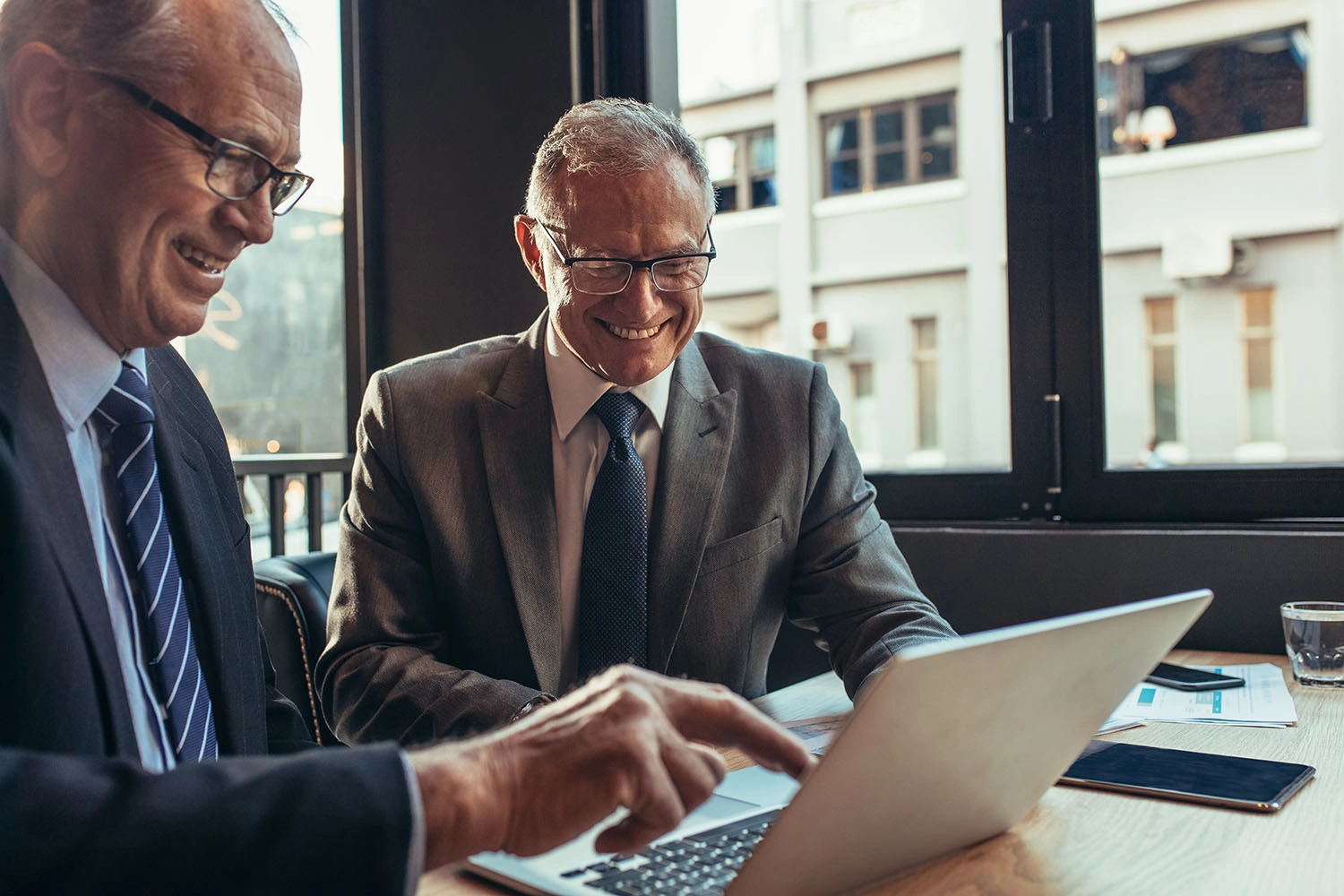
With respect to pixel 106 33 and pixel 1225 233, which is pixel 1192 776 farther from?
pixel 1225 233

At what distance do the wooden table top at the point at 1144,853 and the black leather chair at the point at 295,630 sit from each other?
0.80 m

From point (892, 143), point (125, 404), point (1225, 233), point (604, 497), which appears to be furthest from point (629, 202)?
point (892, 143)

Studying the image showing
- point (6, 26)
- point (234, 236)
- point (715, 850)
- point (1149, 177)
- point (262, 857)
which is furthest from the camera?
point (1149, 177)

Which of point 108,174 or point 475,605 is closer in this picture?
point 108,174

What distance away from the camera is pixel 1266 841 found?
0.85 meters

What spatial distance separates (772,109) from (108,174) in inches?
846

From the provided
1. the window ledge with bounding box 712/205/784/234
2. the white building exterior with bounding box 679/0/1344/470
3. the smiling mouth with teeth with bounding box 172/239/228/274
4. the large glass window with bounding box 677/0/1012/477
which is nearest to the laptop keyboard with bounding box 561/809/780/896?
the smiling mouth with teeth with bounding box 172/239/228/274

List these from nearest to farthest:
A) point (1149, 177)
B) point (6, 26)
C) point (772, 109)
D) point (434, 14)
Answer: point (6, 26), point (434, 14), point (1149, 177), point (772, 109)

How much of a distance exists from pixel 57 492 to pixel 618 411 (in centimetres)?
87

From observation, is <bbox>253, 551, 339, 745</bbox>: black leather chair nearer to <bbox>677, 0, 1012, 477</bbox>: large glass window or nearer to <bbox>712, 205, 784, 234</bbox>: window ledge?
<bbox>677, 0, 1012, 477</bbox>: large glass window

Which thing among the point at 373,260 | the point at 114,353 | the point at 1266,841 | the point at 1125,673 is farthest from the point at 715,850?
the point at 373,260

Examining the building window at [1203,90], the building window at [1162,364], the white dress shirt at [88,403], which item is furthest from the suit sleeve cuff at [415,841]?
the building window at [1162,364]

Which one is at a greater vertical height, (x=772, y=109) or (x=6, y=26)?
(x=772, y=109)

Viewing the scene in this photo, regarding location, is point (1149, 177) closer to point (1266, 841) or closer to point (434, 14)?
point (434, 14)
